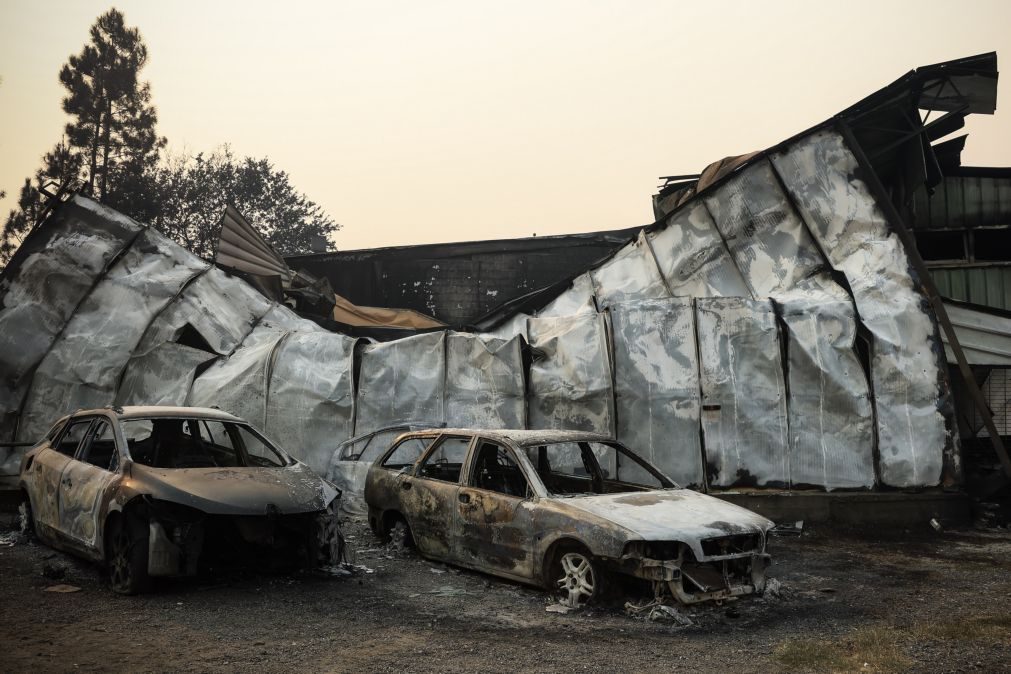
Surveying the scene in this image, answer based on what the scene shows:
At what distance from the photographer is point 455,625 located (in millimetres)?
5945

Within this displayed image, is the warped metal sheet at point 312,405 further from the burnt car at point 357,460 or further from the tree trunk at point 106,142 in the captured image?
the tree trunk at point 106,142

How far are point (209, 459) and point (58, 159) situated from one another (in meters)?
29.6

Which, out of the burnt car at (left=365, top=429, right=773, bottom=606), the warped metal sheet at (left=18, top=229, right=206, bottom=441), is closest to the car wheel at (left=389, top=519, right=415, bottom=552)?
the burnt car at (left=365, top=429, right=773, bottom=606)

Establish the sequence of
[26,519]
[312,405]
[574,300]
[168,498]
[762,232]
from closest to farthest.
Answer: [168,498] < [26,519] < [312,405] < [762,232] < [574,300]

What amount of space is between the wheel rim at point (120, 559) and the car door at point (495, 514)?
2.50 m

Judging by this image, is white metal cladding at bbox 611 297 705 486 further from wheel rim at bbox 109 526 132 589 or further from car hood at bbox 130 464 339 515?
wheel rim at bbox 109 526 132 589

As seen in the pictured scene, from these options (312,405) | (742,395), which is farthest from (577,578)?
(312,405)

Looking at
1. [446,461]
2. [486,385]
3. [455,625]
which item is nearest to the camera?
[455,625]

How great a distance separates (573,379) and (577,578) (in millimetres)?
5110

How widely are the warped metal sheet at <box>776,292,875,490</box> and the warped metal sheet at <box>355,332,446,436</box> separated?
444cm

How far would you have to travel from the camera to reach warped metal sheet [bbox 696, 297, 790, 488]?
10.9m

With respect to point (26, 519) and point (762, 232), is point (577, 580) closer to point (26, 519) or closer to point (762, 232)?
point (26, 519)

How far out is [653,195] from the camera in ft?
58.1

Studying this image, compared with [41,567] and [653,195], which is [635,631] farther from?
[653,195]
